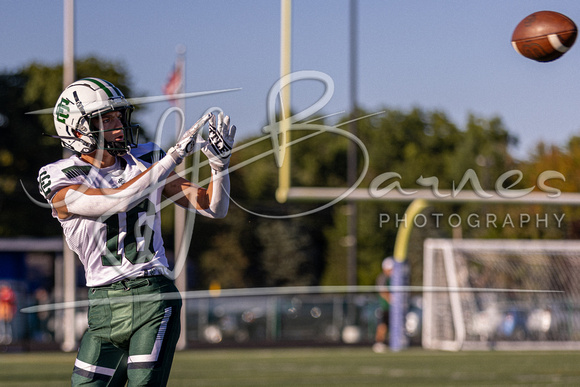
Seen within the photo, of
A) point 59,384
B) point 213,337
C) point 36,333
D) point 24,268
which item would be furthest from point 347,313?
point 59,384

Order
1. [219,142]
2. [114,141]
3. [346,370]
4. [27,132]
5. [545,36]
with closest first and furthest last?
[219,142] < [114,141] < [545,36] < [346,370] < [27,132]

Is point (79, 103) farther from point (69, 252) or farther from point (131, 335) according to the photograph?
point (69, 252)

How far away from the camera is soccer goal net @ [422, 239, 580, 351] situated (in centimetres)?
1495

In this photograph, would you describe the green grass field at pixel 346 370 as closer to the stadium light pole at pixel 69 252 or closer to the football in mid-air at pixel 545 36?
the stadium light pole at pixel 69 252

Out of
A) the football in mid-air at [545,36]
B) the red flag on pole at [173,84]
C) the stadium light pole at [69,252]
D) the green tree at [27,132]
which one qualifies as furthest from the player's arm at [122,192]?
the green tree at [27,132]

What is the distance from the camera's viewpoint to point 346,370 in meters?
9.93

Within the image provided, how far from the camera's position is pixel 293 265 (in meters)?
40.1

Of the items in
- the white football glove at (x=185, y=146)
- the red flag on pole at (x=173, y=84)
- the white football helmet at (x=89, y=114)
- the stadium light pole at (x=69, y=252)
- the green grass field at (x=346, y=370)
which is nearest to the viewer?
the white football glove at (x=185, y=146)

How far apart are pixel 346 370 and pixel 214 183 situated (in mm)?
6627

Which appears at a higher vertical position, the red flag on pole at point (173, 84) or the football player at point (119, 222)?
the red flag on pole at point (173, 84)

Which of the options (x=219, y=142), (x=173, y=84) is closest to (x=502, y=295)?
(x=173, y=84)

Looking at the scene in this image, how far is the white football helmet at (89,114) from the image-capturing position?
11.9 ft

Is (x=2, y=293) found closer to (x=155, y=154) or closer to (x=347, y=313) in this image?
(x=347, y=313)

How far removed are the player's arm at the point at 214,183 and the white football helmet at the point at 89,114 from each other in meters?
0.26
